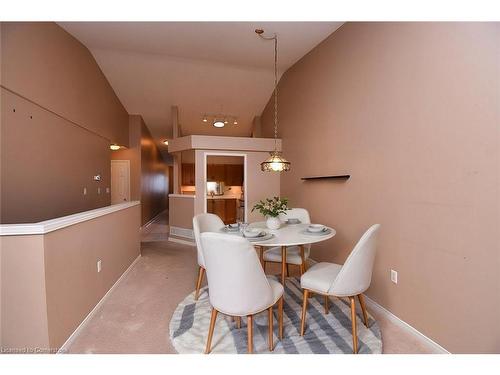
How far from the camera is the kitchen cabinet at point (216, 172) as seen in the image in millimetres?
8062

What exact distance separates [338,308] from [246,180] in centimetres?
320

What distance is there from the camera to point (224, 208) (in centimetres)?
692

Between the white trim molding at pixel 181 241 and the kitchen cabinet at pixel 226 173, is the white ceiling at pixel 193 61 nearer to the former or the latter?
the kitchen cabinet at pixel 226 173

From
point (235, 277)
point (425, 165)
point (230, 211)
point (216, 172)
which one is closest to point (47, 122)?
point (235, 277)

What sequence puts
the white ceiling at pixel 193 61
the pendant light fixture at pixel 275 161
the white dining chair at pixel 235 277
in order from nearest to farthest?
1. the white dining chair at pixel 235 277
2. the pendant light fixture at pixel 275 161
3. the white ceiling at pixel 193 61

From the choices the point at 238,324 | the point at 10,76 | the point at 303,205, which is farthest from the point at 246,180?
the point at 10,76

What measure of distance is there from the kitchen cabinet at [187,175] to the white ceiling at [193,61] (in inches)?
81.7

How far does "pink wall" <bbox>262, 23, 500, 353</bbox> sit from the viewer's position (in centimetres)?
155

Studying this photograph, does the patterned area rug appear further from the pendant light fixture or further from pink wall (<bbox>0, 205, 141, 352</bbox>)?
the pendant light fixture

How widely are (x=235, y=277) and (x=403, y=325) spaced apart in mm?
1646

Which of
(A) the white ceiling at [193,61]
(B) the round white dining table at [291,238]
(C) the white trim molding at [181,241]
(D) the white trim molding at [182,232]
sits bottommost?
(C) the white trim molding at [181,241]

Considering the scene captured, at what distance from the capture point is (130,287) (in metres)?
2.88

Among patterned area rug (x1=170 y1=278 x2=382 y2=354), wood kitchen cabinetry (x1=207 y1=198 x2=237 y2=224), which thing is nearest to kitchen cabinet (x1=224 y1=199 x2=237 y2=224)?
wood kitchen cabinetry (x1=207 y1=198 x2=237 y2=224)

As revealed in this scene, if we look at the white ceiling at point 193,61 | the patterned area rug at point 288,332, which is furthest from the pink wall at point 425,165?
the white ceiling at point 193,61
